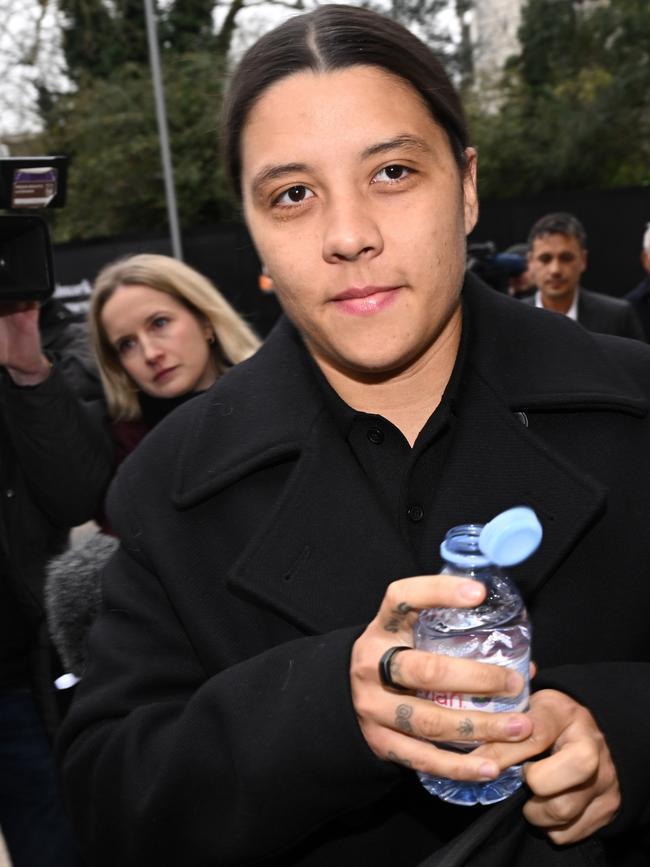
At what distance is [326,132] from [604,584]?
779 millimetres

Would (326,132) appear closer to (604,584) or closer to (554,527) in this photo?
(554,527)

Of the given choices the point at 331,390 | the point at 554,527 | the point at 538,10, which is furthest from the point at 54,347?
the point at 538,10

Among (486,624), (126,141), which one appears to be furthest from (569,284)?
(126,141)

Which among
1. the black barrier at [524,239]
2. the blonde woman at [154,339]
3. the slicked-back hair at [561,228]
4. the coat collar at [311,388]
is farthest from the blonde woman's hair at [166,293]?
the black barrier at [524,239]

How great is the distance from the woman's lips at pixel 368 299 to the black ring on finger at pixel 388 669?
1.67 feet

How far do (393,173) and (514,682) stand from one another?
0.74 m

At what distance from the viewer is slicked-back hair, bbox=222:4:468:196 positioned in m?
1.43

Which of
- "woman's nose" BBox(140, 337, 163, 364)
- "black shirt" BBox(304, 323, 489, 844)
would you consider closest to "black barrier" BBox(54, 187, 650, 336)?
"woman's nose" BBox(140, 337, 163, 364)

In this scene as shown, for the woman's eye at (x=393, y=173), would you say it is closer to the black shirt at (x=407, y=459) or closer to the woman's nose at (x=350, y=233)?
the woman's nose at (x=350, y=233)

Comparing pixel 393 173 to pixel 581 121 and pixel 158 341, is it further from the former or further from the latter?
pixel 581 121

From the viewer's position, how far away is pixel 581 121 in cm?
1688

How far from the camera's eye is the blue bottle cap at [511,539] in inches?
40.4

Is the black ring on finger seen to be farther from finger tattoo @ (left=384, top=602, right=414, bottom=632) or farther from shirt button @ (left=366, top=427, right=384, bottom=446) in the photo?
shirt button @ (left=366, top=427, right=384, bottom=446)

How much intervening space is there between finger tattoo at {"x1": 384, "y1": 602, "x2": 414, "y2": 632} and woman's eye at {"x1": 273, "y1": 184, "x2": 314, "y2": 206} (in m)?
0.65
